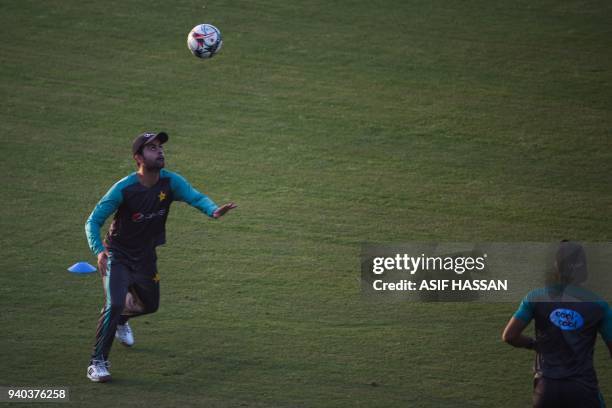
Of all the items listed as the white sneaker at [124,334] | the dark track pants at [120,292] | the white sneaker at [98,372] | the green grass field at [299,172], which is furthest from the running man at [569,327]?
the white sneaker at [124,334]

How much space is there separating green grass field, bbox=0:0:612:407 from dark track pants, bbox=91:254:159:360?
1.35 feet

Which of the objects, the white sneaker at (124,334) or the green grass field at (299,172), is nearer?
the green grass field at (299,172)

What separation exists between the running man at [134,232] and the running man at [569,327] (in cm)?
346

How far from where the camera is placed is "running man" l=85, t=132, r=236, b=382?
926 cm

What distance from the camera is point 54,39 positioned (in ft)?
59.4

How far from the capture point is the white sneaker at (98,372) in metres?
9.23

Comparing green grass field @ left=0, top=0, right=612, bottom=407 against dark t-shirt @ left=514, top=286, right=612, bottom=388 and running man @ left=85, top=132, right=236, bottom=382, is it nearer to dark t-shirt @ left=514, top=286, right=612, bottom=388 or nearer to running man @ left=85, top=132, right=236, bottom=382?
running man @ left=85, top=132, right=236, bottom=382

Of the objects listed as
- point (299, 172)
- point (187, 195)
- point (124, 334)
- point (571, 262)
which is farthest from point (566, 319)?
point (299, 172)

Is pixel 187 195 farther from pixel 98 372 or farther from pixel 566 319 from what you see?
pixel 566 319

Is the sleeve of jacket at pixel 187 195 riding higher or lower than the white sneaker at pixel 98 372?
higher

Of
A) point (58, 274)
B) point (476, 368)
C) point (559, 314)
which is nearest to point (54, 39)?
point (58, 274)

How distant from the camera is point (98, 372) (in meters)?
9.23

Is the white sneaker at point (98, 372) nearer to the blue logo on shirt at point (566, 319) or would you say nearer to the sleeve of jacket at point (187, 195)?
the sleeve of jacket at point (187, 195)

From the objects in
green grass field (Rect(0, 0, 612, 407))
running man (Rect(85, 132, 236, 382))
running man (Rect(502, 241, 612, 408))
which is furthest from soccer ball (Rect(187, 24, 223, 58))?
running man (Rect(502, 241, 612, 408))
